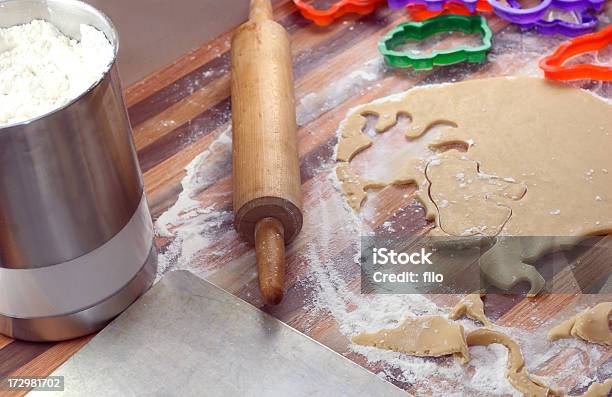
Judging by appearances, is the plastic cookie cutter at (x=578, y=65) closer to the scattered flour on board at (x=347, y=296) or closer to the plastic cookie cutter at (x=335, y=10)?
the scattered flour on board at (x=347, y=296)

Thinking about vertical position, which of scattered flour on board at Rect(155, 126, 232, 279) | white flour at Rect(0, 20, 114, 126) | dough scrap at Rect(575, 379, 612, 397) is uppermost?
white flour at Rect(0, 20, 114, 126)

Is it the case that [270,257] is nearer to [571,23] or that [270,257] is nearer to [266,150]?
[266,150]

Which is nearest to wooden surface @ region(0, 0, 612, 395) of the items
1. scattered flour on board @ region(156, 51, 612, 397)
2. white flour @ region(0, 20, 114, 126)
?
scattered flour on board @ region(156, 51, 612, 397)

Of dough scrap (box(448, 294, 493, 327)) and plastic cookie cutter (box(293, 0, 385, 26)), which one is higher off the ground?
plastic cookie cutter (box(293, 0, 385, 26))

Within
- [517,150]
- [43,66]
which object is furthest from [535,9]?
[43,66]

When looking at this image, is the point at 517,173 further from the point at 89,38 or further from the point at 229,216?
the point at 89,38

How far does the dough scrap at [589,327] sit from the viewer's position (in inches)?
35.9

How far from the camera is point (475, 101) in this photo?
3.96ft

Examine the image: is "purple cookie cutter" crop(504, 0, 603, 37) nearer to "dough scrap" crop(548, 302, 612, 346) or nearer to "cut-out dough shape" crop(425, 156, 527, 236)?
"cut-out dough shape" crop(425, 156, 527, 236)

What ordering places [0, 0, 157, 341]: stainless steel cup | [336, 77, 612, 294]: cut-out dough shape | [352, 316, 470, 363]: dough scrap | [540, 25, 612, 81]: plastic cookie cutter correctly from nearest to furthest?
[0, 0, 157, 341]: stainless steel cup < [352, 316, 470, 363]: dough scrap < [336, 77, 612, 294]: cut-out dough shape < [540, 25, 612, 81]: plastic cookie cutter

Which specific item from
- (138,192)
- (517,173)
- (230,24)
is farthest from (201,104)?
(517,173)

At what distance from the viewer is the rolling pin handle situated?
3.10 ft

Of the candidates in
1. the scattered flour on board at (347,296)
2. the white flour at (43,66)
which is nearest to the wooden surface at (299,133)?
the scattered flour on board at (347,296)

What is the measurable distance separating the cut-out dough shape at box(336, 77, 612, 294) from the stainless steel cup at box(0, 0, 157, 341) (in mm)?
307
